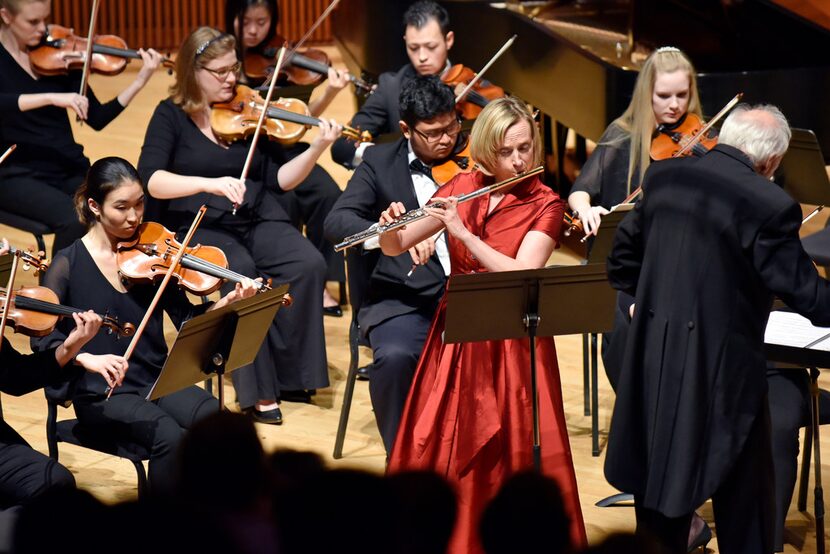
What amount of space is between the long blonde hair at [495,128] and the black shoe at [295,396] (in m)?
1.57

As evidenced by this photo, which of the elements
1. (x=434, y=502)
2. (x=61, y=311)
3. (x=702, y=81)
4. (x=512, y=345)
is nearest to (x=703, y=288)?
(x=512, y=345)

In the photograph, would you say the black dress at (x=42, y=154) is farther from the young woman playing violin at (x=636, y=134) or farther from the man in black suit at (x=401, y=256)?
the young woman playing violin at (x=636, y=134)

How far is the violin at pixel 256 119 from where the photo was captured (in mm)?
4324

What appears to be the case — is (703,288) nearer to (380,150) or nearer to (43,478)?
(380,150)

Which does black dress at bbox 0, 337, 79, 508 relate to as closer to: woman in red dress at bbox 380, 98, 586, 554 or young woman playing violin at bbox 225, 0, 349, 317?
woman in red dress at bbox 380, 98, 586, 554

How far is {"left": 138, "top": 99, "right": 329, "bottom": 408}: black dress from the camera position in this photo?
4258 millimetres

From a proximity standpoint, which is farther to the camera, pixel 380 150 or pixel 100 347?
pixel 380 150

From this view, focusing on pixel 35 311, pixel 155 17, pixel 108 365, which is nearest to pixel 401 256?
pixel 108 365

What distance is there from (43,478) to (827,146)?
11.7ft

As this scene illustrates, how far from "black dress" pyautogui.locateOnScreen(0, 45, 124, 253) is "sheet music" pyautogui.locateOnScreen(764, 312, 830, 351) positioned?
8.86 feet

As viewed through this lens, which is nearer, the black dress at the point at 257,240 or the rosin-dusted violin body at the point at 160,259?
the rosin-dusted violin body at the point at 160,259

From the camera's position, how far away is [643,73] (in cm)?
393

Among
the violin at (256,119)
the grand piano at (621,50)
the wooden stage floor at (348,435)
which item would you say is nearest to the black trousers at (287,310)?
the wooden stage floor at (348,435)

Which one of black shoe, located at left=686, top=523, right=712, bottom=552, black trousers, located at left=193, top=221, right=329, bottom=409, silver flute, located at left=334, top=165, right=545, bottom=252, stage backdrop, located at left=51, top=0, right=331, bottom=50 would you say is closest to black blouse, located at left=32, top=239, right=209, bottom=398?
silver flute, located at left=334, top=165, right=545, bottom=252
